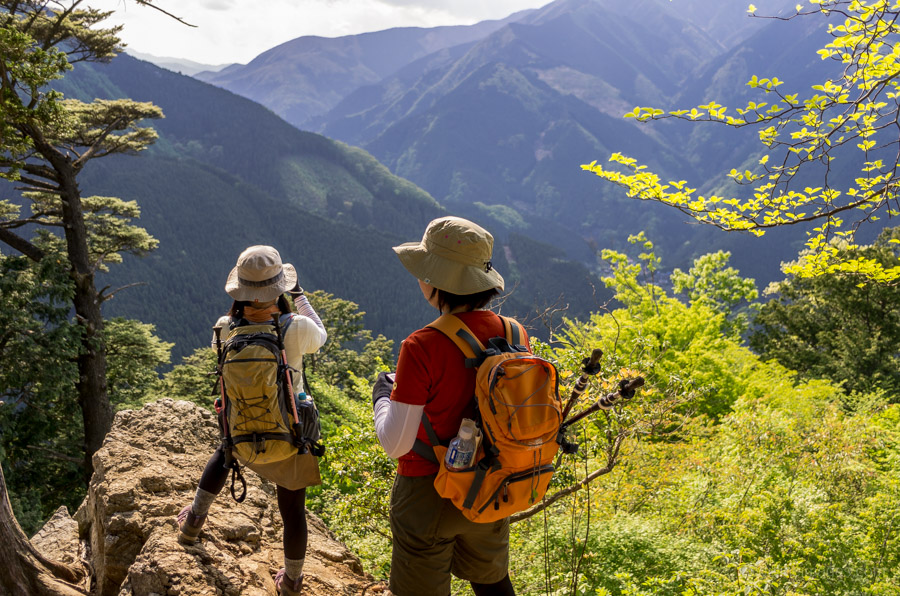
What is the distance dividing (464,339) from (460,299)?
0.18 m

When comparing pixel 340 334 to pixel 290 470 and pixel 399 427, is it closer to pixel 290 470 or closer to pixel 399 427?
Result: pixel 290 470

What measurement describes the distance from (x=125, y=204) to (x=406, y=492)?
54.5 feet

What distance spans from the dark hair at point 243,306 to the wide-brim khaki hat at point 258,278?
7 cm

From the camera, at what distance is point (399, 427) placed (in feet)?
6.24

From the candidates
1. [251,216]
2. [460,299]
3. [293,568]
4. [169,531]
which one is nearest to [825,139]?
[460,299]

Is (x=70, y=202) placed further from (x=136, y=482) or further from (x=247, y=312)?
(x=247, y=312)

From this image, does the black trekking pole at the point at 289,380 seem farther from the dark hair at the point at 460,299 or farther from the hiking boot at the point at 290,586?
the dark hair at the point at 460,299

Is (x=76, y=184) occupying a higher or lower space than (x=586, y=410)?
higher

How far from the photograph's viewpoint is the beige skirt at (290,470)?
2680mm

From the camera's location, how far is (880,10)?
146 inches

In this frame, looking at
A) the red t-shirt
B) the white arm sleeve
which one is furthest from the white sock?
the white arm sleeve

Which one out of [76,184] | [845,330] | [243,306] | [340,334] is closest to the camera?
[243,306]

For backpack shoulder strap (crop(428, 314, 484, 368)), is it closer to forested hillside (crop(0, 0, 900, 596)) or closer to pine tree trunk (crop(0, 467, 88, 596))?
forested hillside (crop(0, 0, 900, 596))

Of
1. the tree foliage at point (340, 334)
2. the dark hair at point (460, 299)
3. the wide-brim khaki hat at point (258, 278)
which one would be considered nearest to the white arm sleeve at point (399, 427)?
the dark hair at point (460, 299)
